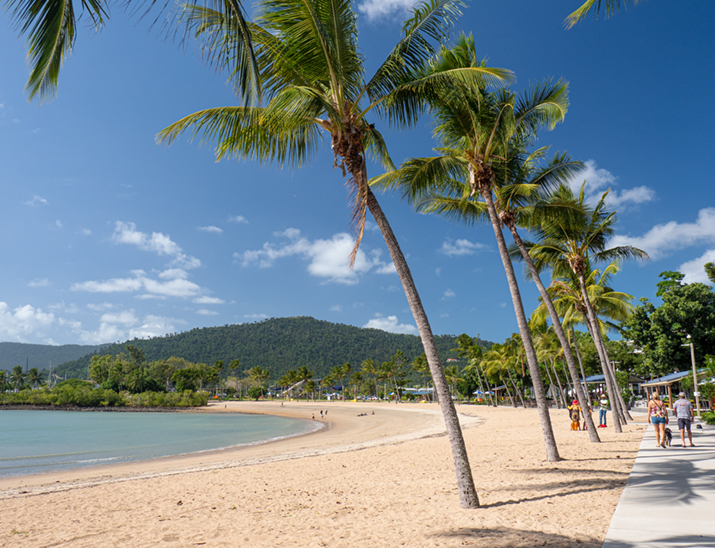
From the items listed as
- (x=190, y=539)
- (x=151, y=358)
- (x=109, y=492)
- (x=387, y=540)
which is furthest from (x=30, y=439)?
(x=151, y=358)

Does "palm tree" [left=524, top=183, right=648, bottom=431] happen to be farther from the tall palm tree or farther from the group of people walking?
the tall palm tree

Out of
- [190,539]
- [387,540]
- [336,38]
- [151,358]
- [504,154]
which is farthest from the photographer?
[151,358]

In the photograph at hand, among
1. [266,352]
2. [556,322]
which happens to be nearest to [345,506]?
[556,322]

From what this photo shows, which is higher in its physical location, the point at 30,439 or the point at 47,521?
the point at 47,521

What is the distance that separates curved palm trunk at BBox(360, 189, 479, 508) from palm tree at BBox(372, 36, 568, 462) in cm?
267

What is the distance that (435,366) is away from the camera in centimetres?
584

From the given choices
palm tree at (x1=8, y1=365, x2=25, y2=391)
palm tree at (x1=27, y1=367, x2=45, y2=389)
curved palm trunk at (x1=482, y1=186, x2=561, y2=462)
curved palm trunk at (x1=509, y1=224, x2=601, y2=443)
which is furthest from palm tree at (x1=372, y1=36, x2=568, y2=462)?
palm tree at (x1=27, y1=367, x2=45, y2=389)

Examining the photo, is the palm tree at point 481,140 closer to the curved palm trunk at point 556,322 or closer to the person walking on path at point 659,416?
the curved palm trunk at point 556,322

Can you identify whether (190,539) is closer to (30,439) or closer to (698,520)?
(698,520)

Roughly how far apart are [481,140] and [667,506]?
763 cm

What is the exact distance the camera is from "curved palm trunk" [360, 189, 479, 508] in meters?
5.72

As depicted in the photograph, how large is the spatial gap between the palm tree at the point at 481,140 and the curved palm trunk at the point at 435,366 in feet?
8.76

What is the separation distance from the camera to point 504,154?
35.1 feet

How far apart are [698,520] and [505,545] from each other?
2066 millimetres
